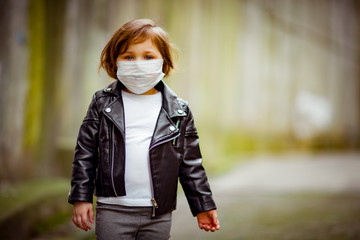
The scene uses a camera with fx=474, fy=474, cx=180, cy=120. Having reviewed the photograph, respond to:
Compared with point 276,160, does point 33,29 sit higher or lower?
higher

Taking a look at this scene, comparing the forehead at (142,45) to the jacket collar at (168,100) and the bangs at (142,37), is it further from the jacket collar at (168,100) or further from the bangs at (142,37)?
the jacket collar at (168,100)

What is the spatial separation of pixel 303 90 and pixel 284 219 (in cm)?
414

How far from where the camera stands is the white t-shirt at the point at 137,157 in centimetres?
165

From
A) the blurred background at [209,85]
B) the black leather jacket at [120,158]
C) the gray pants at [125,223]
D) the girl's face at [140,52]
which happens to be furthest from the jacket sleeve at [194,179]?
the blurred background at [209,85]

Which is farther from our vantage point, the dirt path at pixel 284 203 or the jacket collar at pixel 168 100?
the dirt path at pixel 284 203

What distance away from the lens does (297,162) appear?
6426 mm

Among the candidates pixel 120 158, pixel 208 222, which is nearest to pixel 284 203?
pixel 208 222

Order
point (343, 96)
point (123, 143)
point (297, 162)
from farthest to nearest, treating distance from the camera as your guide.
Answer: point (343, 96) < point (297, 162) < point (123, 143)

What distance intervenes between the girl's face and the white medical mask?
2 cm

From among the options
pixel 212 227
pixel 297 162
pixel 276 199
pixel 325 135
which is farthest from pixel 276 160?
pixel 212 227

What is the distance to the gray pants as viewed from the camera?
1629mm

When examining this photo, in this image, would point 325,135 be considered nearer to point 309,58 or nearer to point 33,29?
point 309,58

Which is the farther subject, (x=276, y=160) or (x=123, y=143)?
(x=276, y=160)

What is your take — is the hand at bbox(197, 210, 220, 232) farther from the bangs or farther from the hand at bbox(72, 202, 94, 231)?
the bangs
